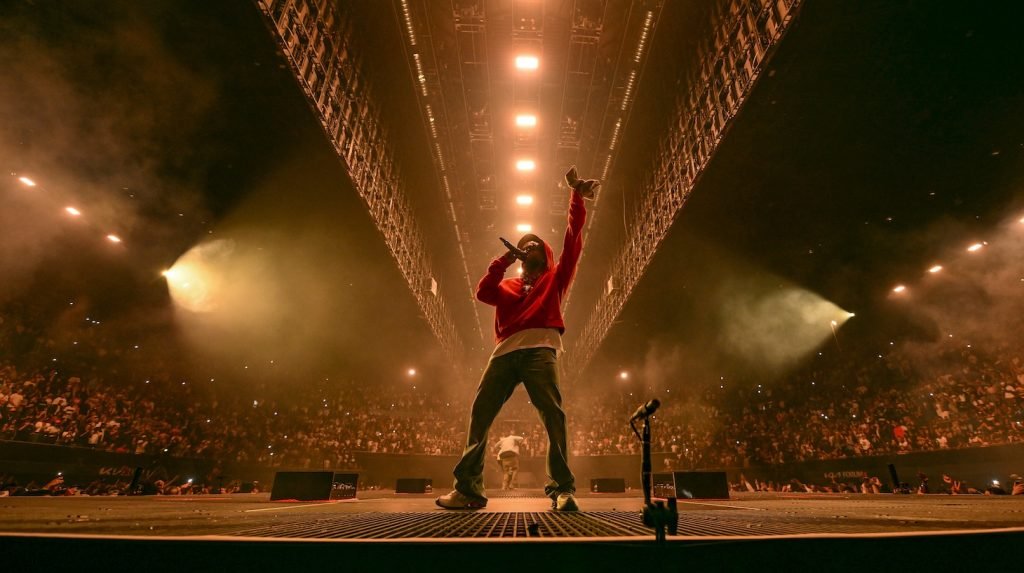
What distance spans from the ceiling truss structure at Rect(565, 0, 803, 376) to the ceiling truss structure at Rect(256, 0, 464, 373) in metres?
5.38

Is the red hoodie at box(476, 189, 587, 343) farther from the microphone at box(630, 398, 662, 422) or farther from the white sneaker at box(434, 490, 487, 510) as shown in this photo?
the microphone at box(630, 398, 662, 422)

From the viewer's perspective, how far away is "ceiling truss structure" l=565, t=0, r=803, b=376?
5062 mm

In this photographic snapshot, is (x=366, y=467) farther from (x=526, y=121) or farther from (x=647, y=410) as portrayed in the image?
(x=647, y=410)

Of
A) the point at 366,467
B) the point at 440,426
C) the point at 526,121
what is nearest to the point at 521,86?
the point at 526,121

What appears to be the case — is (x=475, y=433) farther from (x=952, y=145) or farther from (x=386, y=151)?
(x=952, y=145)

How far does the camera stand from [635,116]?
8.59 meters

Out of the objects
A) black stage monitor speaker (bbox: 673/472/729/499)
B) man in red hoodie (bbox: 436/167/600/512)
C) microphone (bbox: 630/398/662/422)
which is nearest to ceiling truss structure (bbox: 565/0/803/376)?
man in red hoodie (bbox: 436/167/600/512)

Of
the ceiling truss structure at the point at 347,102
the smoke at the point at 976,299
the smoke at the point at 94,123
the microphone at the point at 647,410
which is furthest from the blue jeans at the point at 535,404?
the smoke at the point at 976,299

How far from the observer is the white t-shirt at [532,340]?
298 centimetres

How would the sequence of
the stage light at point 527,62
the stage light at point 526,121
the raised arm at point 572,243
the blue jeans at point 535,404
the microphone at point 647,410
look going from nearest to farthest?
1. the microphone at point 647,410
2. the blue jeans at point 535,404
3. the raised arm at point 572,243
4. the stage light at point 527,62
5. the stage light at point 526,121

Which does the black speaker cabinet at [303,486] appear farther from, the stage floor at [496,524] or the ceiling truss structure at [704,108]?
the ceiling truss structure at [704,108]

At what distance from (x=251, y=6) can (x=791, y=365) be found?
1765 cm

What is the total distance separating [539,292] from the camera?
3191 mm

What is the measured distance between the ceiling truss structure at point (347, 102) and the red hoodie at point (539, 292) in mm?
3925
